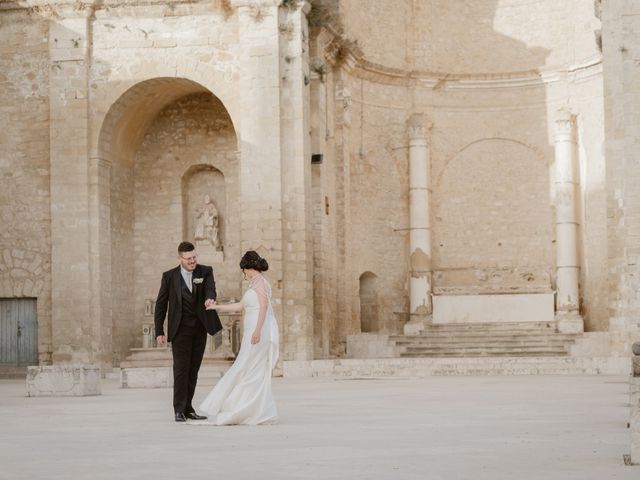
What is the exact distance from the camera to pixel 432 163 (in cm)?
3153

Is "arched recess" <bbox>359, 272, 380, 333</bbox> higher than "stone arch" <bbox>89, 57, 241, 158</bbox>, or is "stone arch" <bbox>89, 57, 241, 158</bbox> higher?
"stone arch" <bbox>89, 57, 241, 158</bbox>

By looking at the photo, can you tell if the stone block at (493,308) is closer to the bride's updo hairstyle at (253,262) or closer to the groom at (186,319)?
the groom at (186,319)

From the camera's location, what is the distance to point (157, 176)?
26797mm

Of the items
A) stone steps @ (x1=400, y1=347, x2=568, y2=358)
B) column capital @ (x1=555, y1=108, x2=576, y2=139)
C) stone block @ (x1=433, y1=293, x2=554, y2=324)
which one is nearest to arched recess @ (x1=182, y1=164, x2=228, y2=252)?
stone steps @ (x1=400, y1=347, x2=568, y2=358)

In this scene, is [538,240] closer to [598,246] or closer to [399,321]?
[598,246]

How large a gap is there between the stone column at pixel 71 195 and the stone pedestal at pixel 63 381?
8101 millimetres

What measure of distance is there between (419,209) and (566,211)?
3866mm

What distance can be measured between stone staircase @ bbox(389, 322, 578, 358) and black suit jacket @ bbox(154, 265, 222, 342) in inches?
664

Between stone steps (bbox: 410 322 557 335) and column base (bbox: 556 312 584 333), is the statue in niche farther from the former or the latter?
column base (bbox: 556 312 584 333)

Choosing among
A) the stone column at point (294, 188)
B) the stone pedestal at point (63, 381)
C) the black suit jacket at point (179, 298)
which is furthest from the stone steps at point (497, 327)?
the black suit jacket at point (179, 298)

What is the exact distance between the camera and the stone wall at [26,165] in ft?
80.6

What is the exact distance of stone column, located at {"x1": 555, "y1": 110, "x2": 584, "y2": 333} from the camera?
29359mm

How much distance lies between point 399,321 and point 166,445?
22894 mm

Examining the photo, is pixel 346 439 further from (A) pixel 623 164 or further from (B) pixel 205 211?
(B) pixel 205 211
